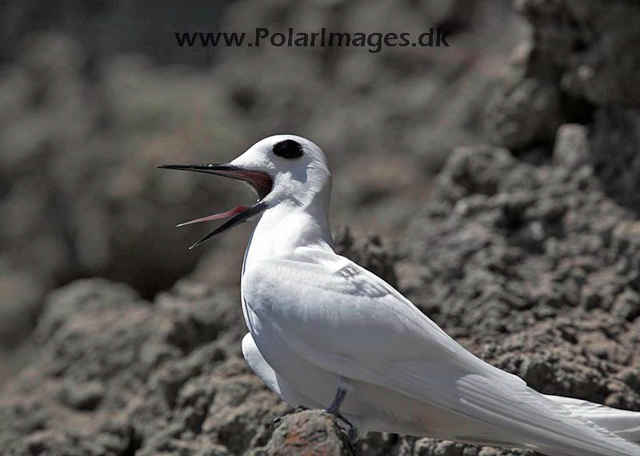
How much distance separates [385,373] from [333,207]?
702 centimetres

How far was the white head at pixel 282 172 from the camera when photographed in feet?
13.7

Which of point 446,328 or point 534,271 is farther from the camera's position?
point 534,271

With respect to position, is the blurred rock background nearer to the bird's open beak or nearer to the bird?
the bird

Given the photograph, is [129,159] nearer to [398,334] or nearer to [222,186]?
[222,186]

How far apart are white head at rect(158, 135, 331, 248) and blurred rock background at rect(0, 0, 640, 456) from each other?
839 millimetres

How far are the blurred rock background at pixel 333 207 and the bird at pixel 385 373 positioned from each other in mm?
367

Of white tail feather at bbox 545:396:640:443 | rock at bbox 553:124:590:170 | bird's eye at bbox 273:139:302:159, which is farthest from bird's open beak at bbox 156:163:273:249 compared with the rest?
rock at bbox 553:124:590:170

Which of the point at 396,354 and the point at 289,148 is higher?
the point at 289,148

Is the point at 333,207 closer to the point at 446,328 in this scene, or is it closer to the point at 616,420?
the point at 446,328

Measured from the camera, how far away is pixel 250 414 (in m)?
4.79

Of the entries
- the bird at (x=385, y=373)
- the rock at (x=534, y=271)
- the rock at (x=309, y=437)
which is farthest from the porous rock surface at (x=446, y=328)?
the rock at (x=309, y=437)

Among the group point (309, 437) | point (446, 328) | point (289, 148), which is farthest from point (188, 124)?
point (309, 437)

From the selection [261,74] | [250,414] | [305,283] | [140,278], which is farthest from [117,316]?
[261,74]

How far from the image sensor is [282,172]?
424cm
